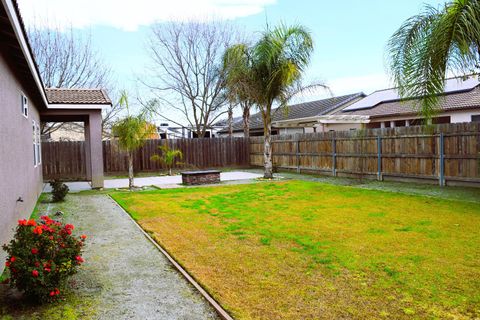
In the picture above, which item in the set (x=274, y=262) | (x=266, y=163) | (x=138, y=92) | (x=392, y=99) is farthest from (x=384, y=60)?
(x=138, y=92)

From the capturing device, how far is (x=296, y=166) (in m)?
19.0

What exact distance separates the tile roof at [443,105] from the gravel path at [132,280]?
12.3 metres

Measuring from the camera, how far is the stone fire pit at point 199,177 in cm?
1539

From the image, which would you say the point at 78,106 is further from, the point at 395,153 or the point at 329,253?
the point at 329,253

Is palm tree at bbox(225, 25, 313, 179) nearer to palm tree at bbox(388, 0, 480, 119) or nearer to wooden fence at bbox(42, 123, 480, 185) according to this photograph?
wooden fence at bbox(42, 123, 480, 185)

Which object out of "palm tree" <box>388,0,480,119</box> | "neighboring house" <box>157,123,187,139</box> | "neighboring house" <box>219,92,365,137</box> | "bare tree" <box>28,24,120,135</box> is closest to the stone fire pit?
"palm tree" <box>388,0,480,119</box>

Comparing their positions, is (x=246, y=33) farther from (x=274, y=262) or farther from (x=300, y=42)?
(x=274, y=262)

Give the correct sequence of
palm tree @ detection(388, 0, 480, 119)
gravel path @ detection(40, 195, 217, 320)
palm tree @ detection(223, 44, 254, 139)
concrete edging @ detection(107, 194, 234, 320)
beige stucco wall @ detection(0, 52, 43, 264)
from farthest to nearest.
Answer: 1. palm tree @ detection(223, 44, 254, 139)
2. palm tree @ detection(388, 0, 480, 119)
3. beige stucco wall @ detection(0, 52, 43, 264)
4. gravel path @ detection(40, 195, 217, 320)
5. concrete edging @ detection(107, 194, 234, 320)

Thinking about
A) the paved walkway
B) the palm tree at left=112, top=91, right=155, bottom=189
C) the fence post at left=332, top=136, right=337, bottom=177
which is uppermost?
the palm tree at left=112, top=91, right=155, bottom=189

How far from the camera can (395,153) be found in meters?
13.6

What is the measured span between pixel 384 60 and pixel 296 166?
10.6m

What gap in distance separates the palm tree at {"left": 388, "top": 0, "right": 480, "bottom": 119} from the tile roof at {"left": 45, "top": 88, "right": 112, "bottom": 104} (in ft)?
31.6

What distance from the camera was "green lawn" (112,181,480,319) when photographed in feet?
13.0

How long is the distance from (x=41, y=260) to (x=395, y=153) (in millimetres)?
11891
